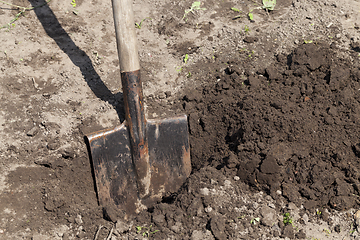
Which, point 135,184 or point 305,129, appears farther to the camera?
point 135,184

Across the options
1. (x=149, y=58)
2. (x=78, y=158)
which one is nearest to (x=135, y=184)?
(x=78, y=158)

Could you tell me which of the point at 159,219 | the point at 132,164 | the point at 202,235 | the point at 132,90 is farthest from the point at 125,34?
the point at 202,235

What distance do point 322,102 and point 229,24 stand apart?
6.34ft

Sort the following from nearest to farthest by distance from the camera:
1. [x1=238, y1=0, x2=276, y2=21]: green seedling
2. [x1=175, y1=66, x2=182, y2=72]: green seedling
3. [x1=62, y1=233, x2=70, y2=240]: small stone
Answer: [x1=62, y1=233, x2=70, y2=240]: small stone, [x1=175, y1=66, x2=182, y2=72]: green seedling, [x1=238, y1=0, x2=276, y2=21]: green seedling

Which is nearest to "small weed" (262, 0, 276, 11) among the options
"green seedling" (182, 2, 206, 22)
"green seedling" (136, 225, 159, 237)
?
"green seedling" (182, 2, 206, 22)

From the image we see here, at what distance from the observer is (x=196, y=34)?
4539mm

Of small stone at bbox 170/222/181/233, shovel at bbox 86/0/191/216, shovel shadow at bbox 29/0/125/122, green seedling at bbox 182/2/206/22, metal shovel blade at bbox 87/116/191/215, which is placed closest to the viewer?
small stone at bbox 170/222/181/233

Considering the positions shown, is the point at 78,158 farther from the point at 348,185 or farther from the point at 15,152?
the point at 348,185

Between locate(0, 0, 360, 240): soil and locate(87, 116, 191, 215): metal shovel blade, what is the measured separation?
17 cm

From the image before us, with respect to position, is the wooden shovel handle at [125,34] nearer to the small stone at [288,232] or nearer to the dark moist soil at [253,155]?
the dark moist soil at [253,155]

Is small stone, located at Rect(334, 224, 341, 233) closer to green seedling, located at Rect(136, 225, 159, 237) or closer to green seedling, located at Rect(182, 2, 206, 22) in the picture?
green seedling, located at Rect(136, 225, 159, 237)

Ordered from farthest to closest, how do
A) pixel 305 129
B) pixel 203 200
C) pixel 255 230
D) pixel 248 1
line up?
pixel 248 1 < pixel 305 129 < pixel 203 200 < pixel 255 230

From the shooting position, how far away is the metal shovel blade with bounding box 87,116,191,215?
331 cm

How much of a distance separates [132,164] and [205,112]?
112 centimetres
